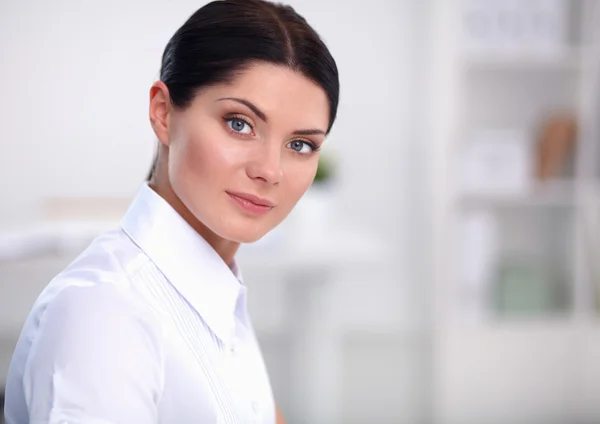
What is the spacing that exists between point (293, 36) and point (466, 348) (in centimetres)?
226

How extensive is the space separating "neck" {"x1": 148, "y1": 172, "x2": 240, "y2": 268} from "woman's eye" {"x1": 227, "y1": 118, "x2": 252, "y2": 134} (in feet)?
0.39

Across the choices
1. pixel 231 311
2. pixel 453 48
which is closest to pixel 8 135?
pixel 453 48

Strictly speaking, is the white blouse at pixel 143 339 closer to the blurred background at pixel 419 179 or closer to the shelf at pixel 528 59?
the blurred background at pixel 419 179

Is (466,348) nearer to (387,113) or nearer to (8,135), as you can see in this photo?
(387,113)

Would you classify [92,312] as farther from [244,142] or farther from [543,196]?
[543,196]

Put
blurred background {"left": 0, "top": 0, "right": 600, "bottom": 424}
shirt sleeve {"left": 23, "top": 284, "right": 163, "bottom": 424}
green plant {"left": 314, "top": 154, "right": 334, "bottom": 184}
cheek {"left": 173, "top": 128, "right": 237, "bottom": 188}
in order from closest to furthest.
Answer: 1. shirt sleeve {"left": 23, "top": 284, "right": 163, "bottom": 424}
2. cheek {"left": 173, "top": 128, "right": 237, "bottom": 188}
3. green plant {"left": 314, "top": 154, "right": 334, "bottom": 184}
4. blurred background {"left": 0, "top": 0, "right": 600, "bottom": 424}

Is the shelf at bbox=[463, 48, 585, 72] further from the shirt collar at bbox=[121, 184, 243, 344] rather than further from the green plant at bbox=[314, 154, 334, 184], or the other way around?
the shirt collar at bbox=[121, 184, 243, 344]

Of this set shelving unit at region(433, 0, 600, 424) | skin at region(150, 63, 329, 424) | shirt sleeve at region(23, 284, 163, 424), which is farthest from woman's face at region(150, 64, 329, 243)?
shelving unit at region(433, 0, 600, 424)

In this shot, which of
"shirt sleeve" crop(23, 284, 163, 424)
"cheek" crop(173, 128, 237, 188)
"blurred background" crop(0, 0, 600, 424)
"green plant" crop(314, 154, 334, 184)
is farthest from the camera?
"blurred background" crop(0, 0, 600, 424)

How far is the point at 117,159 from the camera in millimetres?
2713

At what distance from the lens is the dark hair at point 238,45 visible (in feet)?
1.89

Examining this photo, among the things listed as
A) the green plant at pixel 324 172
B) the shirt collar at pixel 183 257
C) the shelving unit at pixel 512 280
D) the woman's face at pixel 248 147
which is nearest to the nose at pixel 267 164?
the woman's face at pixel 248 147

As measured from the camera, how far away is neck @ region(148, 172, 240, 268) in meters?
0.69

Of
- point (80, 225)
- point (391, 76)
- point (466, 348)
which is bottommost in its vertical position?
point (466, 348)
